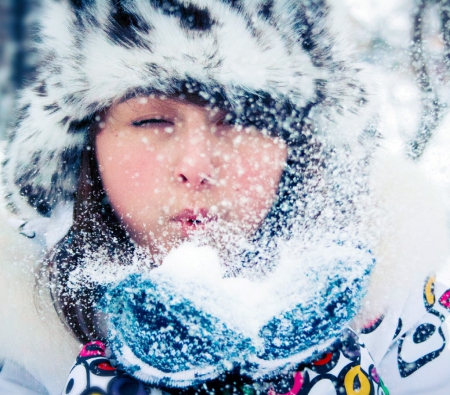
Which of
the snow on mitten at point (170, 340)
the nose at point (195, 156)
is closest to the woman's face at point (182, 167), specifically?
the nose at point (195, 156)

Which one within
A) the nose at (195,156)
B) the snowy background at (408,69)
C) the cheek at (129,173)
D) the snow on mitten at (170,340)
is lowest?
the snow on mitten at (170,340)

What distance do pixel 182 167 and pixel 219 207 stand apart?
80 millimetres

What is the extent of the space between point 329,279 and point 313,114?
252 millimetres

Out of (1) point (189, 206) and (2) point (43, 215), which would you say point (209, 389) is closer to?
(1) point (189, 206)

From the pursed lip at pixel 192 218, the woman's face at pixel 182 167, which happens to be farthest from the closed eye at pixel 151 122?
the pursed lip at pixel 192 218

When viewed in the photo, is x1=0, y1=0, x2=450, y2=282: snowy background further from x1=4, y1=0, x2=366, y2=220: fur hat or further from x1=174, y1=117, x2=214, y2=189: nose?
x1=174, y1=117, x2=214, y2=189: nose

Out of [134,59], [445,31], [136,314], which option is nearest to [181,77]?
[134,59]

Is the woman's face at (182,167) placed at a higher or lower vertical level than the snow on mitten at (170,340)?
higher

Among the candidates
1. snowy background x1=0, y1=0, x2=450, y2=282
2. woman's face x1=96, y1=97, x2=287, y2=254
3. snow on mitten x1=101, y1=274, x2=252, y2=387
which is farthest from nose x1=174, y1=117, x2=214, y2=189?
snowy background x1=0, y1=0, x2=450, y2=282

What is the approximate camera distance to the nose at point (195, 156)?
17.5 inches

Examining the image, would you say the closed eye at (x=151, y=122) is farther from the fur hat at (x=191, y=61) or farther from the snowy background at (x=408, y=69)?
the snowy background at (x=408, y=69)

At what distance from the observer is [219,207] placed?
475mm

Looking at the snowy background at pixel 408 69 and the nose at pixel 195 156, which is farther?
the snowy background at pixel 408 69

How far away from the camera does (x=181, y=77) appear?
448 millimetres
